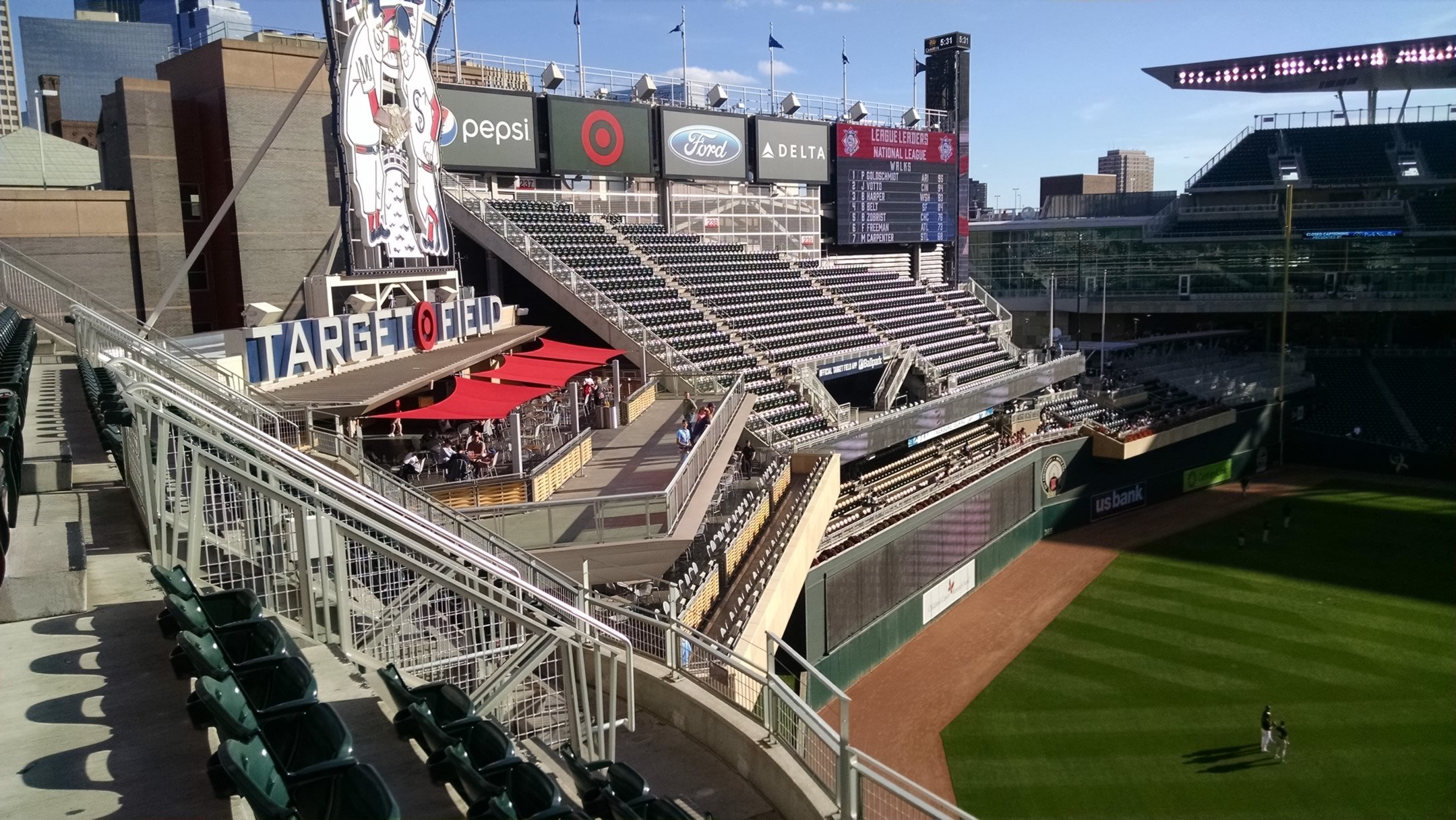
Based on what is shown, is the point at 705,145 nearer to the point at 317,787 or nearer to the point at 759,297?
the point at 759,297

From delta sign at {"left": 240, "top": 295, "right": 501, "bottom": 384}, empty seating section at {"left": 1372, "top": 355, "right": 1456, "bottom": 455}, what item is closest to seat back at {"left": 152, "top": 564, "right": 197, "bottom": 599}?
delta sign at {"left": 240, "top": 295, "right": 501, "bottom": 384}

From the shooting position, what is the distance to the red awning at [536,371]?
505 inches

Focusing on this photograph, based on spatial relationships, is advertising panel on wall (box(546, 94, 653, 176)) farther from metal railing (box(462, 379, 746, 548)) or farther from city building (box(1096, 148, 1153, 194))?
city building (box(1096, 148, 1153, 194))

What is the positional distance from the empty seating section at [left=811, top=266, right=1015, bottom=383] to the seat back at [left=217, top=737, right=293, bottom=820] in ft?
72.8

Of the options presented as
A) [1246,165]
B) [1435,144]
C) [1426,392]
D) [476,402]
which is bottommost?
[1426,392]

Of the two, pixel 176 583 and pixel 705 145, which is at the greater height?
pixel 705 145

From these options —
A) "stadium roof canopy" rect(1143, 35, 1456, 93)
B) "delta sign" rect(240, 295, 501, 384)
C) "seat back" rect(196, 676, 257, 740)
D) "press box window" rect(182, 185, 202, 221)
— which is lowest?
"seat back" rect(196, 676, 257, 740)

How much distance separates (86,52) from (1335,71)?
149 metres

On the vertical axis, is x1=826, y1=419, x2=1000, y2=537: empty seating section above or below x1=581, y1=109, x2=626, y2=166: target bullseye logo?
below

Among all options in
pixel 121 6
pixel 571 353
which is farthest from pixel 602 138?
pixel 121 6

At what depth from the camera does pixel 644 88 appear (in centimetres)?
2345

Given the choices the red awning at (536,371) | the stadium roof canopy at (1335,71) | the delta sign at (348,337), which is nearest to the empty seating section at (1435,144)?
the stadium roof canopy at (1335,71)

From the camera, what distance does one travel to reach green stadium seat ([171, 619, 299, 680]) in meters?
4.55

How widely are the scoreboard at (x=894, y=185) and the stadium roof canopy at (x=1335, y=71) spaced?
18786 millimetres
